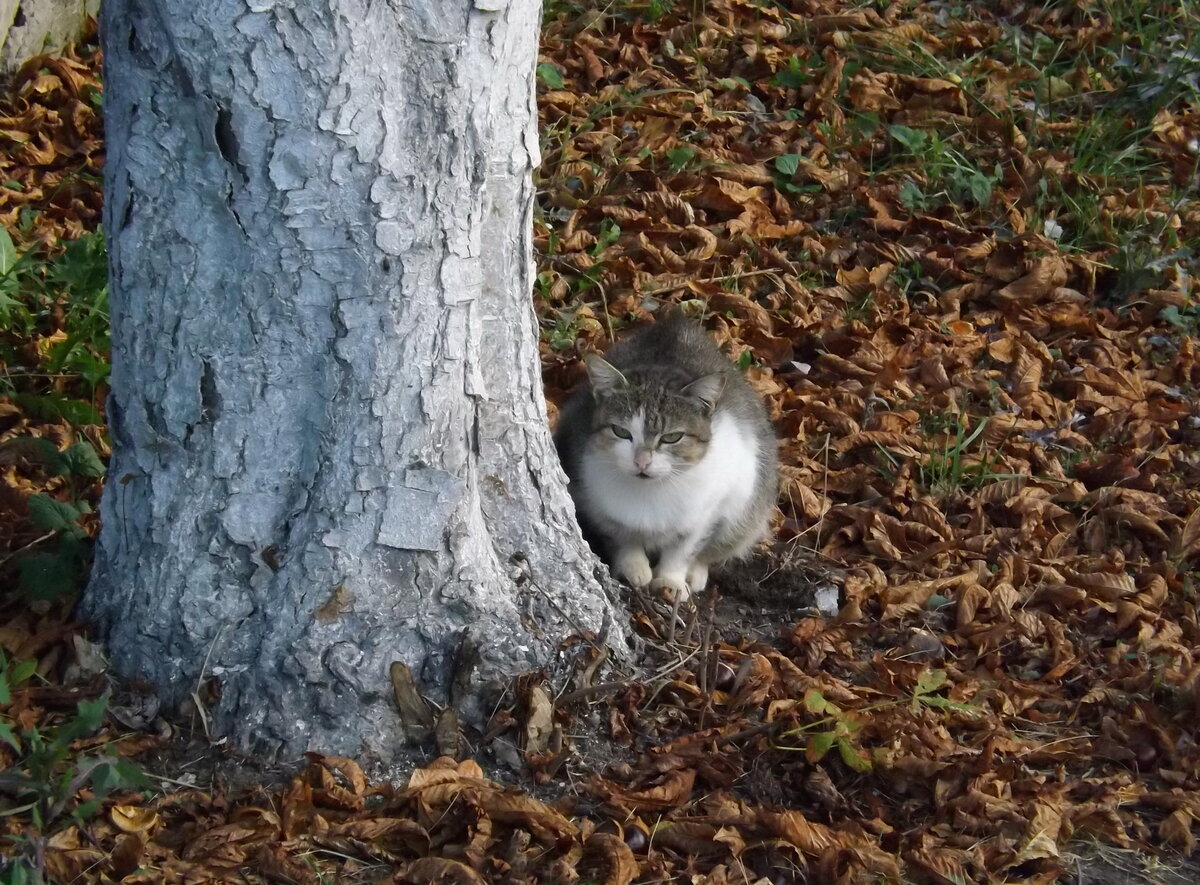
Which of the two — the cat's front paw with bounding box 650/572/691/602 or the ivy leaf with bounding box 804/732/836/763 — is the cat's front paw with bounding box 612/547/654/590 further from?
the ivy leaf with bounding box 804/732/836/763

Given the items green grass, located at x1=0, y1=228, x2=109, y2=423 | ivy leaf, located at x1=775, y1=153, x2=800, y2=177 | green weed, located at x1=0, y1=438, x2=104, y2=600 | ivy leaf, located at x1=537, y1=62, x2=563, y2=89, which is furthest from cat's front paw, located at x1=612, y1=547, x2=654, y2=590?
ivy leaf, located at x1=537, y1=62, x2=563, y2=89

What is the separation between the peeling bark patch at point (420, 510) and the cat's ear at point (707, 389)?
44.6 inches

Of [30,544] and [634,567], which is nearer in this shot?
[30,544]

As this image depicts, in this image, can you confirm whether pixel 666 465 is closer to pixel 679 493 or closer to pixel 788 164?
pixel 679 493

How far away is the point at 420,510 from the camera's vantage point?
2.94m

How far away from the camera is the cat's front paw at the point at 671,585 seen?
389 cm

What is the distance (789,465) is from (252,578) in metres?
2.20

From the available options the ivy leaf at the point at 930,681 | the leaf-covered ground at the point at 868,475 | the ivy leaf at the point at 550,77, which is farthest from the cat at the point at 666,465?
the ivy leaf at the point at 550,77

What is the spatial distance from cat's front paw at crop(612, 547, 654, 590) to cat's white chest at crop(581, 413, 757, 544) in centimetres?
7

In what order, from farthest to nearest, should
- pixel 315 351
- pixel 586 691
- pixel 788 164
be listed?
pixel 788 164 < pixel 586 691 < pixel 315 351

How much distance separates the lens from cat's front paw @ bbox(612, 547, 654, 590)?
3963mm

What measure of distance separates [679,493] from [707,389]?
36 centimetres

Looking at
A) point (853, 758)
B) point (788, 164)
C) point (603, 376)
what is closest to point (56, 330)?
point (603, 376)

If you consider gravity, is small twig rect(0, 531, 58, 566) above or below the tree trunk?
below
